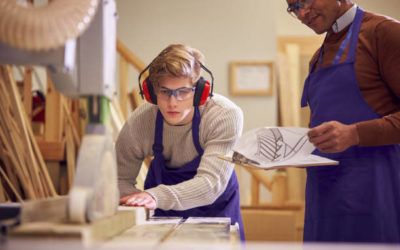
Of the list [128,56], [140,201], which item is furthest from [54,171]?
[140,201]

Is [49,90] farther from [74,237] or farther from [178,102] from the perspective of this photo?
[74,237]

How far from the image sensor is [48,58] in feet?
2.88

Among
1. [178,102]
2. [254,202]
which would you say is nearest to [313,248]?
[178,102]

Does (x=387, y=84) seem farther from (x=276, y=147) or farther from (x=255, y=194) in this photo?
(x=255, y=194)

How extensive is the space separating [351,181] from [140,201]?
27.3 inches

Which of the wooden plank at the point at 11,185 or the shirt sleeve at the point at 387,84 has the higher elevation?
the shirt sleeve at the point at 387,84

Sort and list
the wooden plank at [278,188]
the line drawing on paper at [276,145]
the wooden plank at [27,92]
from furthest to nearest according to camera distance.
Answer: the wooden plank at [278,188] → the wooden plank at [27,92] → the line drawing on paper at [276,145]

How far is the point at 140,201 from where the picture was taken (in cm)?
140

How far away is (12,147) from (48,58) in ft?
6.36

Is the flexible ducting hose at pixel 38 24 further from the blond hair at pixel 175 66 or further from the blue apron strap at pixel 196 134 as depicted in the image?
the blue apron strap at pixel 196 134

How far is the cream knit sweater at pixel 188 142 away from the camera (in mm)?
1635

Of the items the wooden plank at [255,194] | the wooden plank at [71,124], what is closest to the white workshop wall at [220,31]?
the wooden plank at [255,194]

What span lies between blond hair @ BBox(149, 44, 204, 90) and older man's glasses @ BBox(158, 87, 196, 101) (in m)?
0.03

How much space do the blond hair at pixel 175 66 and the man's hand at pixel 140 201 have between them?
0.48 m
